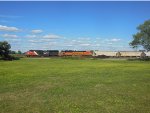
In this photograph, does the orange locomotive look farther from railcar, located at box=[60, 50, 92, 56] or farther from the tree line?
the tree line

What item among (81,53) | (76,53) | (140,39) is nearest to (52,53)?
(76,53)

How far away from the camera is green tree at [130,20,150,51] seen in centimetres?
8838

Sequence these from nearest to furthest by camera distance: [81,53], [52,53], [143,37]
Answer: [143,37]
[81,53]
[52,53]

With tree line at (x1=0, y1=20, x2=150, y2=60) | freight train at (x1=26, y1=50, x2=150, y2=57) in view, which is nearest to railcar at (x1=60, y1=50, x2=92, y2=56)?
freight train at (x1=26, y1=50, x2=150, y2=57)

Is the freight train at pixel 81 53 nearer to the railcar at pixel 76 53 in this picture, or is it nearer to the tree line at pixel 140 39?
the railcar at pixel 76 53

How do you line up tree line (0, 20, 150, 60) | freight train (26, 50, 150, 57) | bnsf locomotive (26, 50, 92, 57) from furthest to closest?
1. freight train (26, 50, 150, 57)
2. bnsf locomotive (26, 50, 92, 57)
3. tree line (0, 20, 150, 60)

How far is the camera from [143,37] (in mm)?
89000

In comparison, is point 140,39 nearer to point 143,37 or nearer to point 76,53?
point 143,37

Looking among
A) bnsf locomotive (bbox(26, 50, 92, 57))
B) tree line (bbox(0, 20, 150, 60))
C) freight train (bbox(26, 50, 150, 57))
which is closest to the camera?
tree line (bbox(0, 20, 150, 60))

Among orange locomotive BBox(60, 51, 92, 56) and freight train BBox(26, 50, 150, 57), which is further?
freight train BBox(26, 50, 150, 57)

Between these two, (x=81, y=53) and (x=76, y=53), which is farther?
(x=81, y=53)

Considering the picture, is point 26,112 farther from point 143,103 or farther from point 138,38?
point 138,38

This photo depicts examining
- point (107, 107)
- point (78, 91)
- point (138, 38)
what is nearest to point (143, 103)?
point (107, 107)

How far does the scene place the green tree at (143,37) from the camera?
290 feet
